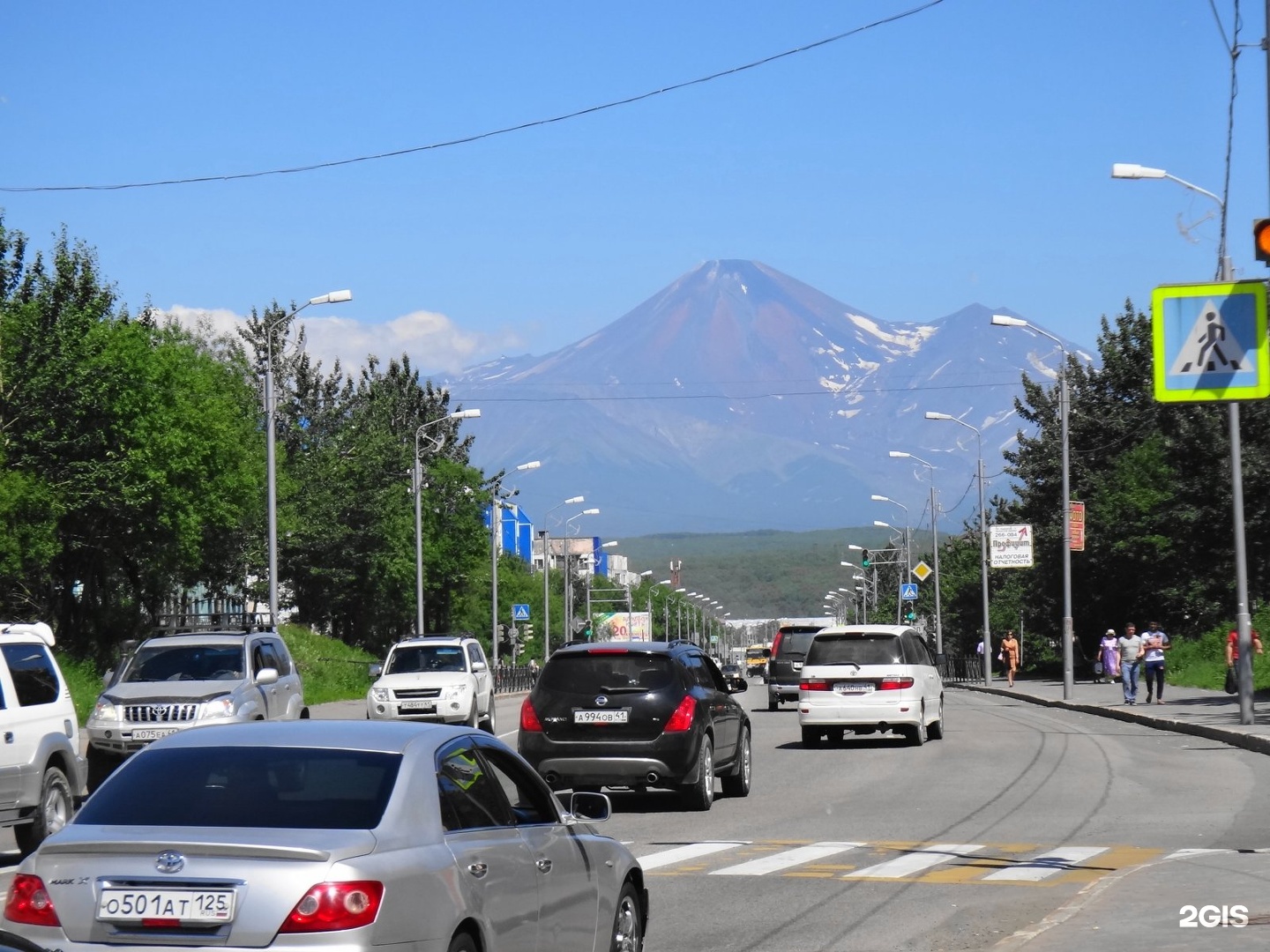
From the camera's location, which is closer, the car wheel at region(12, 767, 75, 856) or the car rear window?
the car wheel at region(12, 767, 75, 856)

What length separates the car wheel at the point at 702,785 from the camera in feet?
59.3

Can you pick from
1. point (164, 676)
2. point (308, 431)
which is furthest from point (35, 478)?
point (308, 431)

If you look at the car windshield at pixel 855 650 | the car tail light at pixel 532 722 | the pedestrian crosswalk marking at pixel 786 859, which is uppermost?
the car windshield at pixel 855 650

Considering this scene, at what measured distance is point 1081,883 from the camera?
1230 centimetres

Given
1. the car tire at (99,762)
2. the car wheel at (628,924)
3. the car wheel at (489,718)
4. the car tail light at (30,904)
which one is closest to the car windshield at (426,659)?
the car wheel at (489,718)

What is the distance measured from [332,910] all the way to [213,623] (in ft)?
132

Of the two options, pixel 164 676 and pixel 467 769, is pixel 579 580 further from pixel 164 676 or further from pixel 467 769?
pixel 467 769

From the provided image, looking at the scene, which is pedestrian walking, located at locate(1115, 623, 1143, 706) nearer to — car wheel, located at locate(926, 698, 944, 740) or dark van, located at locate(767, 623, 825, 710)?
dark van, located at locate(767, 623, 825, 710)


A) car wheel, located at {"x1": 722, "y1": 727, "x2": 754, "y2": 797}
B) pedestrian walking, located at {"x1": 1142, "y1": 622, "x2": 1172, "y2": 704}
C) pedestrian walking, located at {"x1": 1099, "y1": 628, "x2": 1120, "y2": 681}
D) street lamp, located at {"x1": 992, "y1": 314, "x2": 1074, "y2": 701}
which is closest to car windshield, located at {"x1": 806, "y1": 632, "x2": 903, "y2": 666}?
car wheel, located at {"x1": 722, "y1": 727, "x2": 754, "y2": 797}

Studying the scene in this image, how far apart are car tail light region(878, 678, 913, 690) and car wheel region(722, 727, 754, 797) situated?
294 inches

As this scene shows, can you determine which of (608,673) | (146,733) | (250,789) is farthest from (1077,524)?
(250,789)

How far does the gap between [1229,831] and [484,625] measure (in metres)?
99.5

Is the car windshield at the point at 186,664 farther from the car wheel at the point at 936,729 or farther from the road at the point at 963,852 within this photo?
the car wheel at the point at 936,729

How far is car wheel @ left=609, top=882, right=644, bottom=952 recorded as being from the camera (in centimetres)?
820
